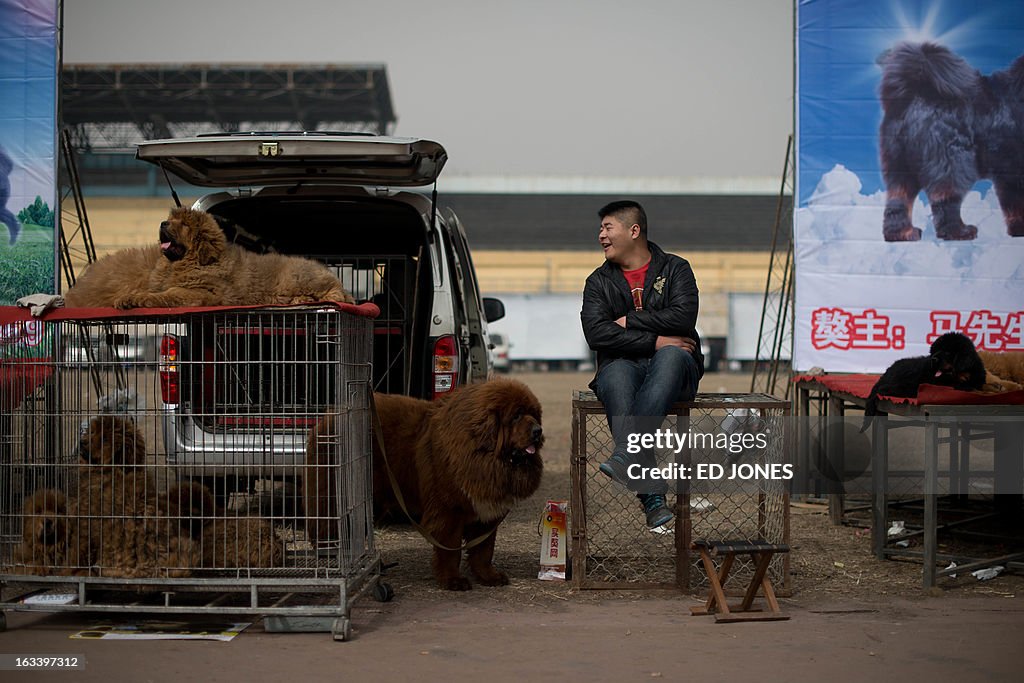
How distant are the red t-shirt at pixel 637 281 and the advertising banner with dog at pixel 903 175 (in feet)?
12.5

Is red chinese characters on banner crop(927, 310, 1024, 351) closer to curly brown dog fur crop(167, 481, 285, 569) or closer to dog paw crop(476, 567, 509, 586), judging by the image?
dog paw crop(476, 567, 509, 586)

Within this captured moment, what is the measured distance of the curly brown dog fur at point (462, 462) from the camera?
5203mm

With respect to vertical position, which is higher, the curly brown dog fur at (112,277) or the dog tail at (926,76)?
the dog tail at (926,76)

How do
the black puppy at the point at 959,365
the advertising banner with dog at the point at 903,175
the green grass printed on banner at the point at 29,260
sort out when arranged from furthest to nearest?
the advertising banner with dog at the point at 903,175 → the green grass printed on banner at the point at 29,260 → the black puppy at the point at 959,365

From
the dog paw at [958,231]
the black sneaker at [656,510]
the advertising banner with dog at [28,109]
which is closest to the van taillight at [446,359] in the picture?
the black sneaker at [656,510]

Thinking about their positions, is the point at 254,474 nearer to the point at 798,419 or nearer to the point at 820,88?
the point at 798,419

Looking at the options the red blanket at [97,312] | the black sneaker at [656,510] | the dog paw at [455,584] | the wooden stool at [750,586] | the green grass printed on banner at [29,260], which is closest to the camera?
the red blanket at [97,312]

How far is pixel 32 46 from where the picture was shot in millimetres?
8352

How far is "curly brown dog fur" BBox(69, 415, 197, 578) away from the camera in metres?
4.62

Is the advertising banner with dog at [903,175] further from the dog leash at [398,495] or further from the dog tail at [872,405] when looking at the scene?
the dog leash at [398,495]

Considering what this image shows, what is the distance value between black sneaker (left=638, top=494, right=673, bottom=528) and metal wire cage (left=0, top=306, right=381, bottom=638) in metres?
1.51

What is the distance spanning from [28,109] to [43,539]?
505 centimetres

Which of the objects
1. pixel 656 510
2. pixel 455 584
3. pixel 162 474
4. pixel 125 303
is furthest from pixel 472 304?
pixel 125 303

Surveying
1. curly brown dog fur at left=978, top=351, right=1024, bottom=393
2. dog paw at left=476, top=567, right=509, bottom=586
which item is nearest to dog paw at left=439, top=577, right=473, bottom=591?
dog paw at left=476, top=567, right=509, bottom=586
